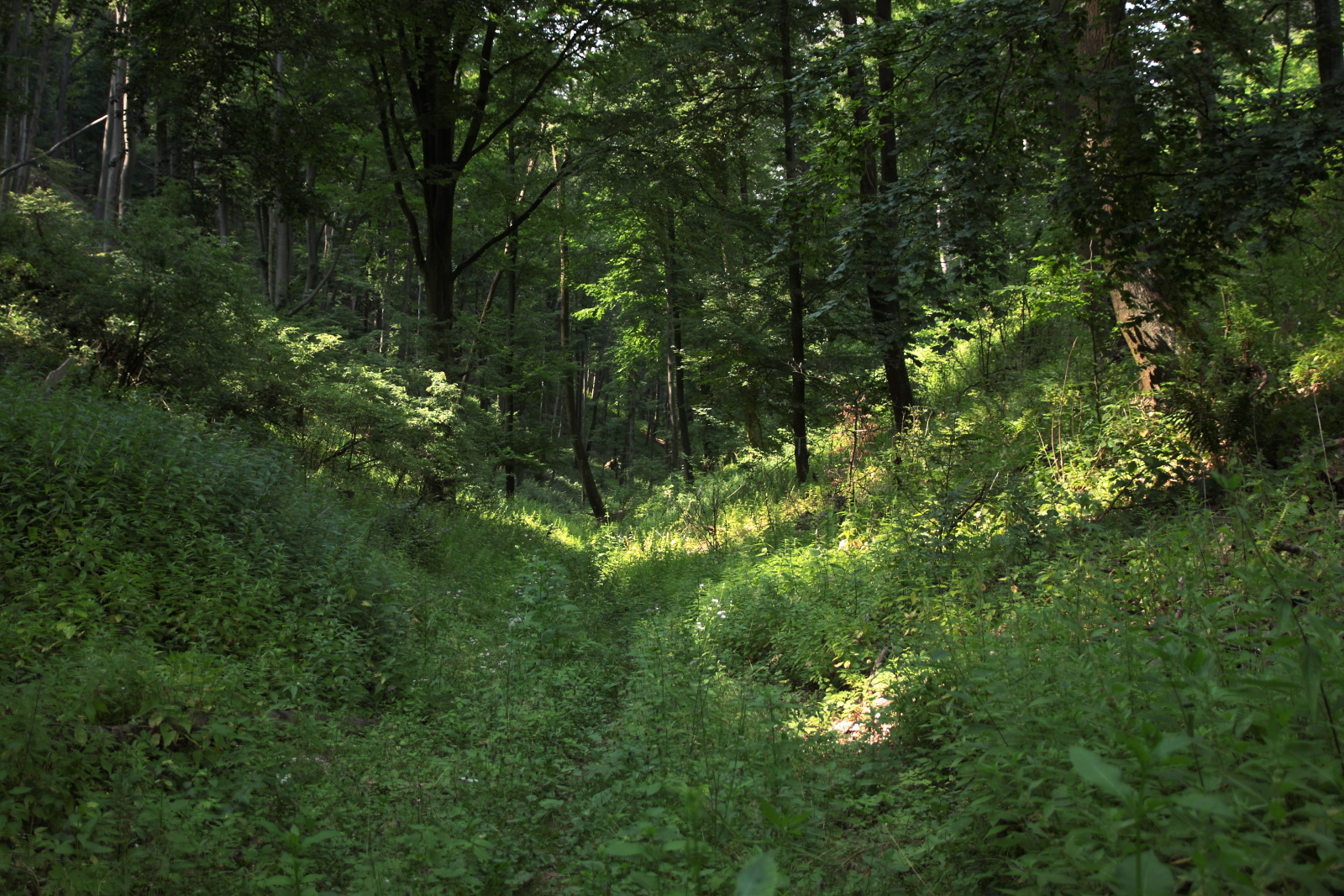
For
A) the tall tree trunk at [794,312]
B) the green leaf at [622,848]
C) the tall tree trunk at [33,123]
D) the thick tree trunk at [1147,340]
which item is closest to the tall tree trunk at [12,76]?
the tall tree trunk at [33,123]

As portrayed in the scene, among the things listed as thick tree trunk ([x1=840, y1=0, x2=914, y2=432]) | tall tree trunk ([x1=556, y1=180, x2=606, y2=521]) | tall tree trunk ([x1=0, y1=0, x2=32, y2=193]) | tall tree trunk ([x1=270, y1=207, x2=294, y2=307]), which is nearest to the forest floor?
thick tree trunk ([x1=840, y1=0, x2=914, y2=432])

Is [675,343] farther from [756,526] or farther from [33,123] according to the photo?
[33,123]

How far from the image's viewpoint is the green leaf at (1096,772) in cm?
147

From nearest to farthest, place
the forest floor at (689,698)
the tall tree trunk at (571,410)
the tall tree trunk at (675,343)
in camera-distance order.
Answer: the forest floor at (689,698), the tall tree trunk at (675,343), the tall tree trunk at (571,410)

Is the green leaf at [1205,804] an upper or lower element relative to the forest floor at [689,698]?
upper

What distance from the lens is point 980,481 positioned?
6.57 metres

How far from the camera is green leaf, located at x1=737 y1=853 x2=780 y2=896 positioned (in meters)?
1.35

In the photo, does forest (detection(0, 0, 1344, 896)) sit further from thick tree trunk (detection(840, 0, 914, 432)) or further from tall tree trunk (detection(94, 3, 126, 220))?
tall tree trunk (detection(94, 3, 126, 220))

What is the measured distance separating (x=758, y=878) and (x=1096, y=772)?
29.8 inches

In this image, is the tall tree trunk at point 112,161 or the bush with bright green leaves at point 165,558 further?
the tall tree trunk at point 112,161

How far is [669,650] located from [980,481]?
3194 millimetres

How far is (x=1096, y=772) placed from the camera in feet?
4.99

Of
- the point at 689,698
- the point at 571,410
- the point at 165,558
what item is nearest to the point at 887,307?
the point at 689,698

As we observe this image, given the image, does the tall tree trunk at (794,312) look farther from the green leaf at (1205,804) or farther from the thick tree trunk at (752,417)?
the green leaf at (1205,804)
